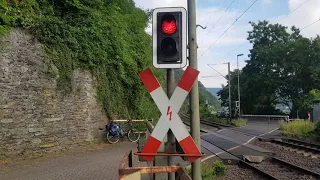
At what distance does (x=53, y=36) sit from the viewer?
12.9 metres

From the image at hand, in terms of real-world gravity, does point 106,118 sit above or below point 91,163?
above

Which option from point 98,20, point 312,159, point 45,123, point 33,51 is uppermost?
point 98,20

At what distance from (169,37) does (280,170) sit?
804cm

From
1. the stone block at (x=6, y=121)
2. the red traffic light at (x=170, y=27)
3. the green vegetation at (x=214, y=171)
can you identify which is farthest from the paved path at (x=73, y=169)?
the red traffic light at (x=170, y=27)

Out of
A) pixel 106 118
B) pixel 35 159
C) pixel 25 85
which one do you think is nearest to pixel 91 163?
pixel 35 159

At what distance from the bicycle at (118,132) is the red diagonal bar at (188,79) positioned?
1155 cm

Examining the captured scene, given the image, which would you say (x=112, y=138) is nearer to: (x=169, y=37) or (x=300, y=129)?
(x=169, y=37)

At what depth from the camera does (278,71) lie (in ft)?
189

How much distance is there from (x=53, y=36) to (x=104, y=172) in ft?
19.4

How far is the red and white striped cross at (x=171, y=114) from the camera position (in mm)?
4277

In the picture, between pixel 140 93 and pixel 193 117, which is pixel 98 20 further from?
pixel 193 117

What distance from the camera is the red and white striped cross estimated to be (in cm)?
428

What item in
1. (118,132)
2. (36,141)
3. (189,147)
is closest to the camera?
(189,147)

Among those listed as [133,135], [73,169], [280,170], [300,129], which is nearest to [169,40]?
[73,169]
